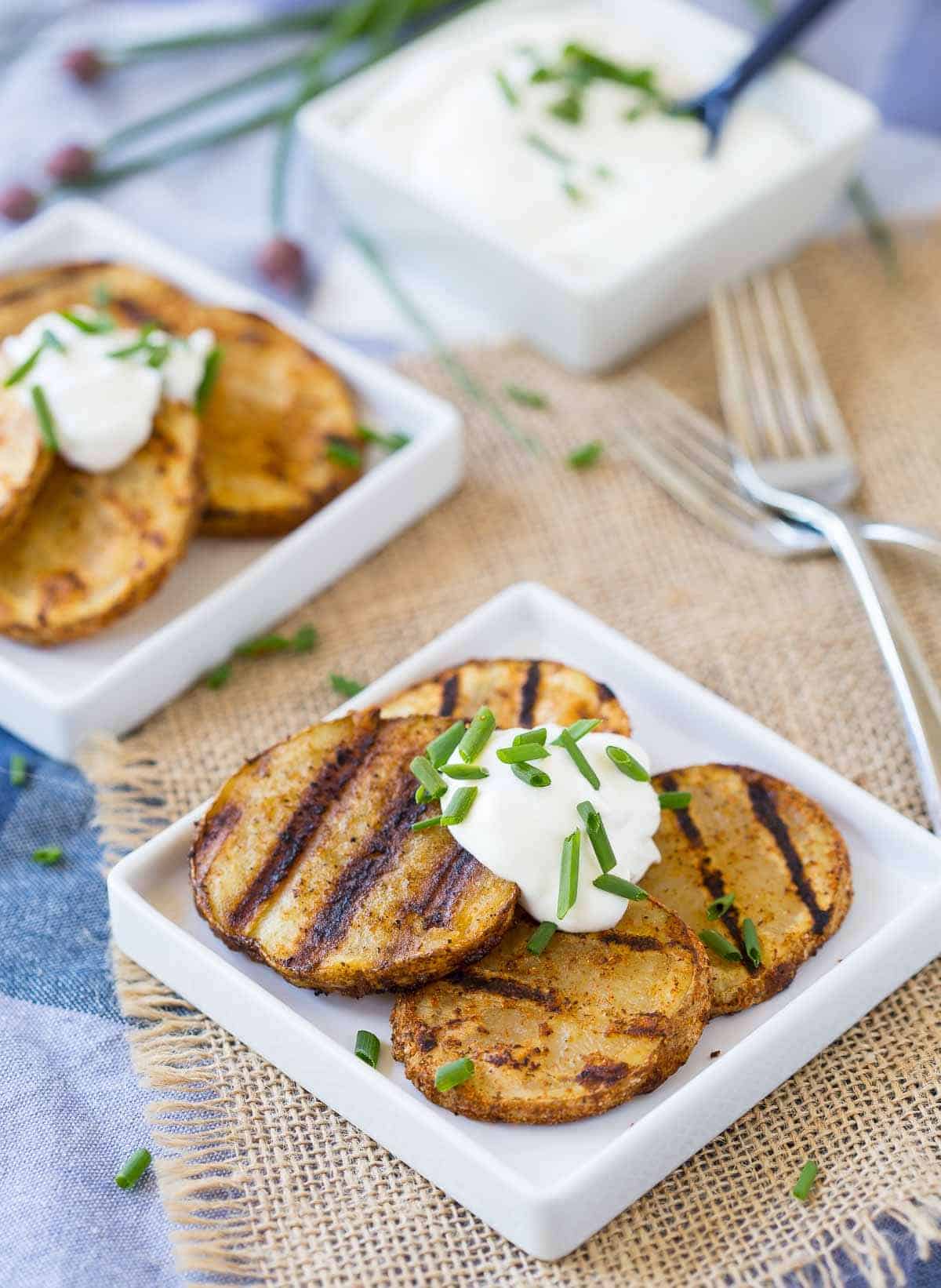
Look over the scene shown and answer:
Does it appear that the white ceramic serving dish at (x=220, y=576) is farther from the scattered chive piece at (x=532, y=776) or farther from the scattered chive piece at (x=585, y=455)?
the scattered chive piece at (x=532, y=776)

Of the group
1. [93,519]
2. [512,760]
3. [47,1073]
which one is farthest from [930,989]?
[93,519]

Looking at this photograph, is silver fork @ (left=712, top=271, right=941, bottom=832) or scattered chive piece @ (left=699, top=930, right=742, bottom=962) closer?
scattered chive piece @ (left=699, top=930, right=742, bottom=962)

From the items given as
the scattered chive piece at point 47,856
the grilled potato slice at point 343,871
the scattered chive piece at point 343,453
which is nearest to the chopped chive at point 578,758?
the grilled potato slice at point 343,871

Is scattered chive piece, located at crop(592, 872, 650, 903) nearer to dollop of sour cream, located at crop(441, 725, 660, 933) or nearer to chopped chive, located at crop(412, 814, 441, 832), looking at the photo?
dollop of sour cream, located at crop(441, 725, 660, 933)

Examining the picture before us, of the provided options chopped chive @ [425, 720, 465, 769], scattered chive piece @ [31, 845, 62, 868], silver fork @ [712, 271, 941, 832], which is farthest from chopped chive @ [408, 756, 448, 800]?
silver fork @ [712, 271, 941, 832]

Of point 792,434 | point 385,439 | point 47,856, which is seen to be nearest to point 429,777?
point 47,856

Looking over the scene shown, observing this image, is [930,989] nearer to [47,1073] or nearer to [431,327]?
[47,1073]
